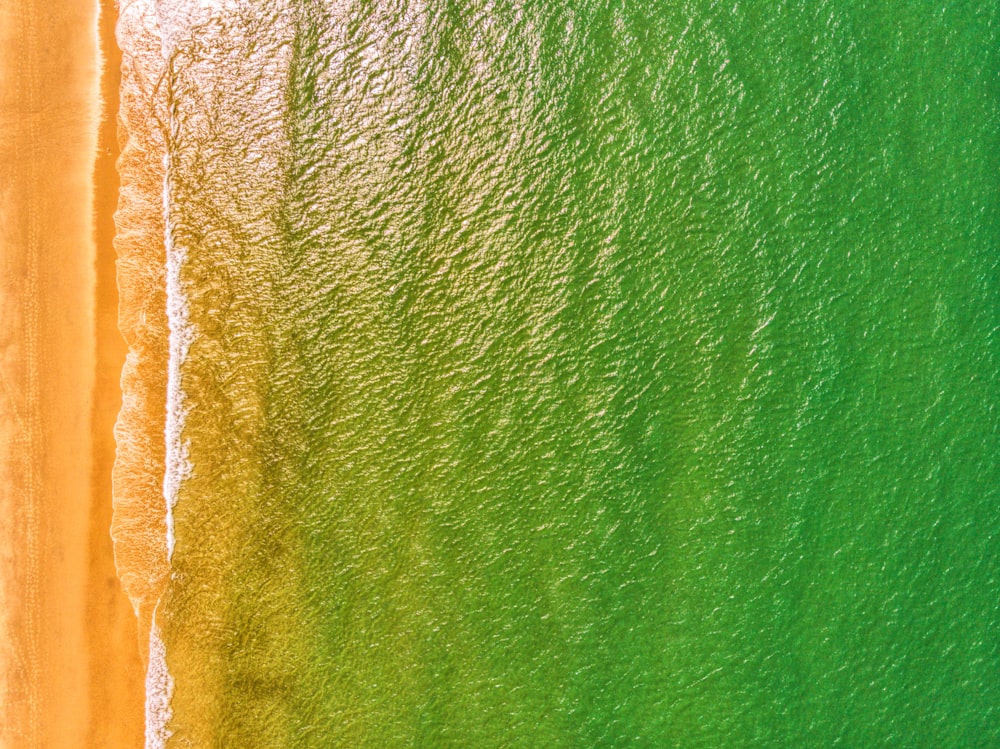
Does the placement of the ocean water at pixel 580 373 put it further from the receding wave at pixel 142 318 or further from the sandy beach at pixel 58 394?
the sandy beach at pixel 58 394

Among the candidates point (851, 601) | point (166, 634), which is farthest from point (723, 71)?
point (166, 634)

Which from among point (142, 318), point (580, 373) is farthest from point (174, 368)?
point (580, 373)

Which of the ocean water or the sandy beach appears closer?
the sandy beach

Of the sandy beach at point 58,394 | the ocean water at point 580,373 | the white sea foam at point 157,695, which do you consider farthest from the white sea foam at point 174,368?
the white sea foam at point 157,695

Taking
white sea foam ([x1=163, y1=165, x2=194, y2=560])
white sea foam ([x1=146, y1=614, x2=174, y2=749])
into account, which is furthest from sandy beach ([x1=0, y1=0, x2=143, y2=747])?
white sea foam ([x1=163, y1=165, x2=194, y2=560])

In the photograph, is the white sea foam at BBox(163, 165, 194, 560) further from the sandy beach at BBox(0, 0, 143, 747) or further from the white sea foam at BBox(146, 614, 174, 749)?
the white sea foam at BBox(146, 614, 174, 749)

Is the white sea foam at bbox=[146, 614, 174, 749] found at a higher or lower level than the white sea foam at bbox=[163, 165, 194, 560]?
lower

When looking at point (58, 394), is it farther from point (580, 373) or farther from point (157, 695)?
point (580, 373)
